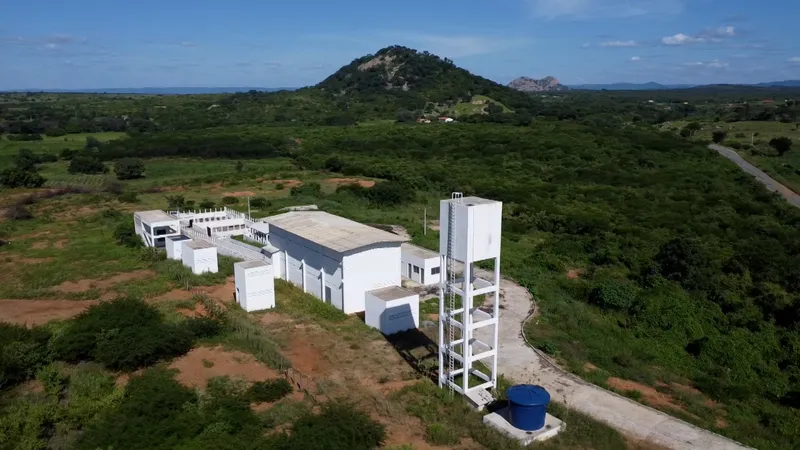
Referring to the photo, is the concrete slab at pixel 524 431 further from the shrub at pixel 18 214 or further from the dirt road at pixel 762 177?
the dirt road at pixel 762 177

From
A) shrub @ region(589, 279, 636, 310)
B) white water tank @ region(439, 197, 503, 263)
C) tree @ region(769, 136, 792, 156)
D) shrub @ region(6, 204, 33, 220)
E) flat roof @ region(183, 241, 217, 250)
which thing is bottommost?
shrub @ region(589, 279, 636, 310)

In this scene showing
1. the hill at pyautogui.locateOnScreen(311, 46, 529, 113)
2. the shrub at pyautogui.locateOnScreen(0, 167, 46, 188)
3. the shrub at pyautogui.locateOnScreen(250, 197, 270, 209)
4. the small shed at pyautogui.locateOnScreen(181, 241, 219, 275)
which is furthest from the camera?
the hill at pyautogui.locateOnScreen(311, 46, 529, 113)

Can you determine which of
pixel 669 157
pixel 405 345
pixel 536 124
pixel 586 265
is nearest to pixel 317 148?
pixel 536 124

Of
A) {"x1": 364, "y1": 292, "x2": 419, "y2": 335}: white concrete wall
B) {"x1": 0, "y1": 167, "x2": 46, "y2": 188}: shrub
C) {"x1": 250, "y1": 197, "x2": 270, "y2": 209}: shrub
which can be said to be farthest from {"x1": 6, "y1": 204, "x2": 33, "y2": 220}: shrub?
{"x1": 364, "y1": 292, "x2": 419, "y2": 335}: white concrete wall

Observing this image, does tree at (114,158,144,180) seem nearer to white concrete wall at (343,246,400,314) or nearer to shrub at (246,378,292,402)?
white concrete wall at (343,246,400,314)

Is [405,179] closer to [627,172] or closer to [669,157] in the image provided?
[627,172]

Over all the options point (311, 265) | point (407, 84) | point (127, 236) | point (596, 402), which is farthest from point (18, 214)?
point (407, 84)

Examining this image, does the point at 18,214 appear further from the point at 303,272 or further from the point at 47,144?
the point at 47,144
